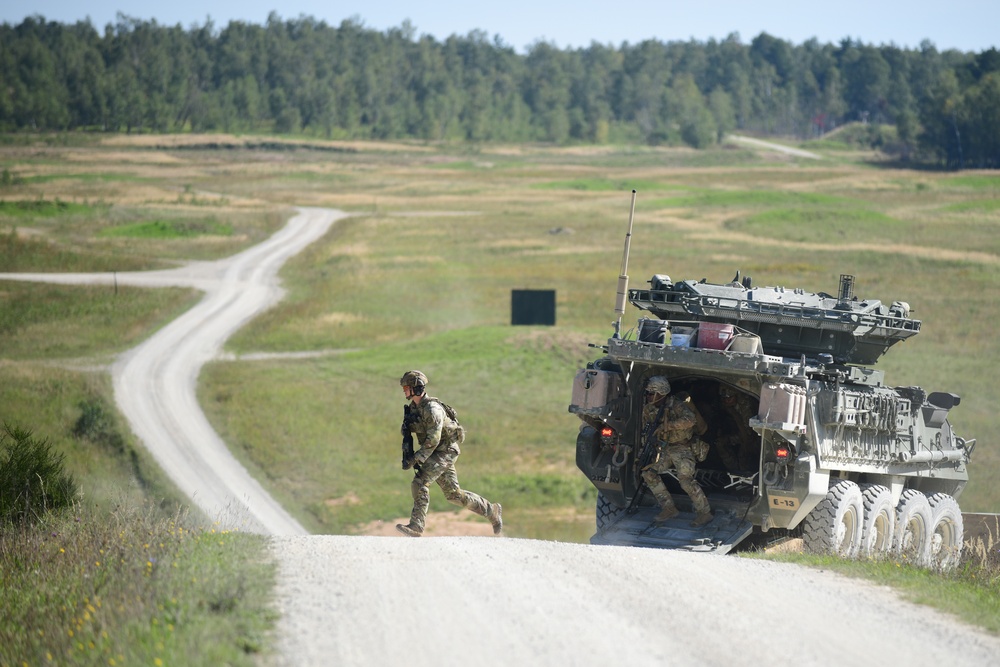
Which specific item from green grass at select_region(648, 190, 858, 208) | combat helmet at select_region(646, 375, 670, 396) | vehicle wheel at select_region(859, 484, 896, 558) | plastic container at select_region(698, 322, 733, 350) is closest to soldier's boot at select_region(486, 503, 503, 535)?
combat helmet at select_region(646, 375, 670, 396)

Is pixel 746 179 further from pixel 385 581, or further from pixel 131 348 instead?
pixel 385 581

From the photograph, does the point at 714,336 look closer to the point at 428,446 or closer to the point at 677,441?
the point at 677,441

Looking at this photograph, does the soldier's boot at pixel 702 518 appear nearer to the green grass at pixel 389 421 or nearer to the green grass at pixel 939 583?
the green grass at pixel 939 583

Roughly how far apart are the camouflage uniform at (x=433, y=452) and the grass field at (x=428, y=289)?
488cm

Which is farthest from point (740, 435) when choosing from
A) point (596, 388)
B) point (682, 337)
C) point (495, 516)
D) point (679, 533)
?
point (495, 516)

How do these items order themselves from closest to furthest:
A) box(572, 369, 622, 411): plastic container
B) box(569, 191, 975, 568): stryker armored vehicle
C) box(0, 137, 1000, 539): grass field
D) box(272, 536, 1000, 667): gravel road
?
box(272, 536, 1000, 667): gravel road, box(569, 191, 975, 568): stryker armored vehicle, box(572, 369, 622, 411): plastic container, box(0, 137, 1000, 539): grass field

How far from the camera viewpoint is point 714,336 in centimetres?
1477

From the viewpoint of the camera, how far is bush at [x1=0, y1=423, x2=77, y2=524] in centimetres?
1520

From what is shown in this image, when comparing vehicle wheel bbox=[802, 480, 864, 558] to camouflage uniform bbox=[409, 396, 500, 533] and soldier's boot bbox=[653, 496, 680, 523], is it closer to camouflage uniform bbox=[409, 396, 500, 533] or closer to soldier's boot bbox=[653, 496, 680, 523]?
soldier's boot bbox=[653, 496, 680, 523]

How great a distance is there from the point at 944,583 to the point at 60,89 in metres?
141

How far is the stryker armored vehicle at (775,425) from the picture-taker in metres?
14.5

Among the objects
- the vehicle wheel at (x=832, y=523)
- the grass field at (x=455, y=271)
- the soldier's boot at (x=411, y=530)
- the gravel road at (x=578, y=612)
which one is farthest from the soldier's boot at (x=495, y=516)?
the grass field at (x=455, y=271)

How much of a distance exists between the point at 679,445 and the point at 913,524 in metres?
3.87

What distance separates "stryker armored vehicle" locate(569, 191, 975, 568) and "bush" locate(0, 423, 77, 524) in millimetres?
6515
